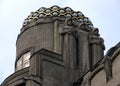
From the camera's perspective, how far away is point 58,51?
4950cm

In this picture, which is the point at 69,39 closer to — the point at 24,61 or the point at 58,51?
the point at 58,51

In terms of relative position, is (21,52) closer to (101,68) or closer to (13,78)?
(13,78)

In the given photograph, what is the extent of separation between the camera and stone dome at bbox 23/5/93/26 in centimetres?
5381

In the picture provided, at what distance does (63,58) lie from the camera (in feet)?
157

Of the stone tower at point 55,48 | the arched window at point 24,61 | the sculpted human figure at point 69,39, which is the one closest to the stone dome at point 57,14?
the stone tower at point 55,48

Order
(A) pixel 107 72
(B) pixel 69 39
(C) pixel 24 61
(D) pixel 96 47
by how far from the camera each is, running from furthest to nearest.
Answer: (C) pixel 24 61 < (D) pixel 96 47 < (B) pixel 69 39 < (A) pixel 107 72

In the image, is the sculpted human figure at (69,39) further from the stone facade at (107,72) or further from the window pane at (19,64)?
the stone facade at (107,72)

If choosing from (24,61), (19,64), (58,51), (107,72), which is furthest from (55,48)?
(107,72)

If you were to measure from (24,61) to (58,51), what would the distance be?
474 centimetres

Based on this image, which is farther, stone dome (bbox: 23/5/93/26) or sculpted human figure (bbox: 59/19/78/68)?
stone dome (bbox: 23/5/93/26)

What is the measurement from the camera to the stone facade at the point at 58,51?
45188 millimetres

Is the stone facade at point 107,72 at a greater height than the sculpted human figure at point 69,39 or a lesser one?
lesser

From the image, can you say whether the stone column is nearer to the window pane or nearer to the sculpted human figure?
the sculpted human figure

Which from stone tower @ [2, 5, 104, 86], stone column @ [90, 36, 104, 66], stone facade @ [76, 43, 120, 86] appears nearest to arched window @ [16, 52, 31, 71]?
stone tower @ [2, 5, 104, 86]
